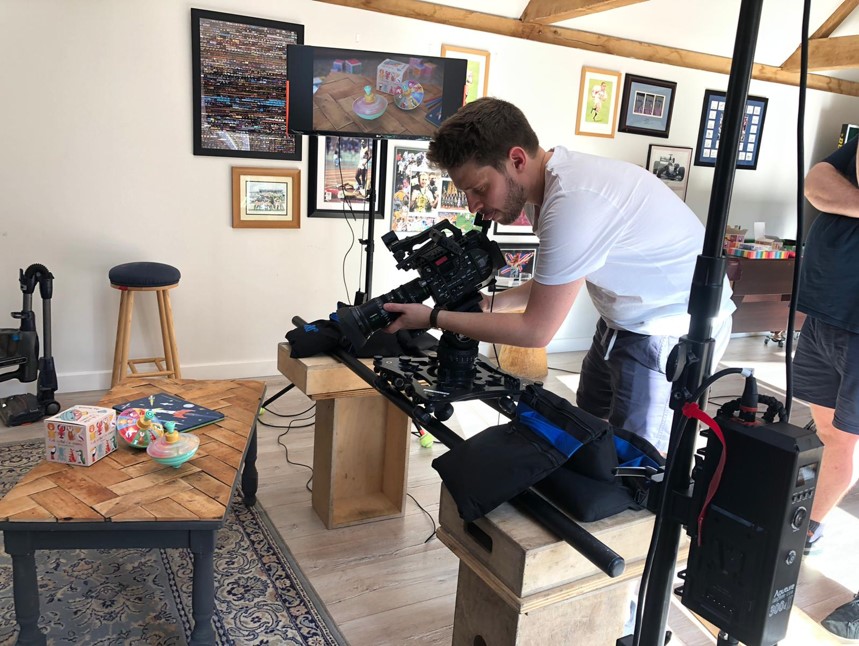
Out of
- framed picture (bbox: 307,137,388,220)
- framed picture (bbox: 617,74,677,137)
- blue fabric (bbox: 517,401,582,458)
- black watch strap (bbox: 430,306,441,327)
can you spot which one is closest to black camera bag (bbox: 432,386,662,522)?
blue fabric (bbox: 517,401,582,458)

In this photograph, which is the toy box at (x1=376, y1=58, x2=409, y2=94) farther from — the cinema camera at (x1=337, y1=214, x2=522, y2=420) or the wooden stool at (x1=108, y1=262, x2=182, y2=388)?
the cinema camera at (x1=337, y1=214, x2=522, y2=420)

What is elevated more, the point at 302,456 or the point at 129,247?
the point at 129,247

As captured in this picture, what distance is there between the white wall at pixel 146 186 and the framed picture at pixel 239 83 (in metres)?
0.05

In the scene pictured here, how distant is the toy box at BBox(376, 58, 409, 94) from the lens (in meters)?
2.71

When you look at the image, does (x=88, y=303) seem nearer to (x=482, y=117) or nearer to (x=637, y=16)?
(x=482, y=117)

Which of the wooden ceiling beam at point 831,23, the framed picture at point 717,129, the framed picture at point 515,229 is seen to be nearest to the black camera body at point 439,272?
the framed picture at point 515,229

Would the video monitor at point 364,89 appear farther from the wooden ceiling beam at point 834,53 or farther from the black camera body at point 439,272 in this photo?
the wooden ceiling beam at point 834,53

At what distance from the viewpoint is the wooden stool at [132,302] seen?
2990 mm

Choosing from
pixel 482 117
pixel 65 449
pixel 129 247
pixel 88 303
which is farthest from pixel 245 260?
pixel 482 117

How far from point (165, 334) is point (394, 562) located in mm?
1768

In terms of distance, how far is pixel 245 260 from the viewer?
11.6ft

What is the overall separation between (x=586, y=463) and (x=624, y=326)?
2.08 ft

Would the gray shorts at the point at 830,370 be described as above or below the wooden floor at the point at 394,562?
above

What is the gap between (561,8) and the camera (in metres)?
3.64
